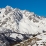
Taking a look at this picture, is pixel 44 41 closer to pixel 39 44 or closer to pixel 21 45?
pixel 39 44

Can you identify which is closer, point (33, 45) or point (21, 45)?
point (33, 45)

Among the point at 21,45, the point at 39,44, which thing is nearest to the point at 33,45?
the point at 39,44

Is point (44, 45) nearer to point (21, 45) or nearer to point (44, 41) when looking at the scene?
point (44, 41)

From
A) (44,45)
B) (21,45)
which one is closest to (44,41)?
(44,45)

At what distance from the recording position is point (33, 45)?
221ft

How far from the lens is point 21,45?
73.5m

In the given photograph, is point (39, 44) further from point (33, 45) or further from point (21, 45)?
point (21, 45)

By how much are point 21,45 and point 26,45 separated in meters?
4.07

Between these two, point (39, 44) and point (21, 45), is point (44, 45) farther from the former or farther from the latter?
point (21, 45)

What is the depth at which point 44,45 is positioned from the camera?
217ft

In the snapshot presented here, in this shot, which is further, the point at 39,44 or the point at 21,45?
the point at 21,45

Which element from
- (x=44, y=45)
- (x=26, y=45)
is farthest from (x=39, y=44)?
(x=26, y=45)

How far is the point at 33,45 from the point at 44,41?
5.72 metres

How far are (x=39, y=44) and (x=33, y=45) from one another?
2.57 m
